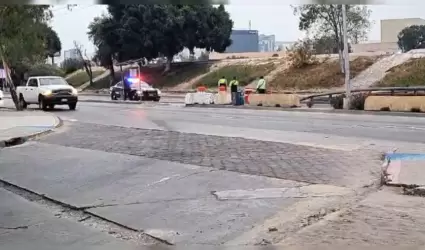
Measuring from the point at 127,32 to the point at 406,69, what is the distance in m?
29.4

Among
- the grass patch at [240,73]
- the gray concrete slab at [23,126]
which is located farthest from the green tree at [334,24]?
the gray concrete slab at [23,126]

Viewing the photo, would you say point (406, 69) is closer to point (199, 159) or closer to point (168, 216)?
point (199, 159)

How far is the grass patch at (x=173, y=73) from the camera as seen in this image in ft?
199

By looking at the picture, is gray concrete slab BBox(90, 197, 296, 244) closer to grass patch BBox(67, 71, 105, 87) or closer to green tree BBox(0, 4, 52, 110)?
green tree BBox(0, 4, 52, 110)

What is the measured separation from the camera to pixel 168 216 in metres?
7.31

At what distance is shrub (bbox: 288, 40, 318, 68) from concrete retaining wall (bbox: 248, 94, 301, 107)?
17.4m

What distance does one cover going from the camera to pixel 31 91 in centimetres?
3225

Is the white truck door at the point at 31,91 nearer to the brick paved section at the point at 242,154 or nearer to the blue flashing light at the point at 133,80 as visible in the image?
the blue flashing light at the point at 133,80

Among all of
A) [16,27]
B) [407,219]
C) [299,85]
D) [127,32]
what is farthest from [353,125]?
[127,32]

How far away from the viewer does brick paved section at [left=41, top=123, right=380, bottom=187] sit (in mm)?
9523

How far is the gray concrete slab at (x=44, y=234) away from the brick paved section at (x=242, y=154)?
345 centimetres

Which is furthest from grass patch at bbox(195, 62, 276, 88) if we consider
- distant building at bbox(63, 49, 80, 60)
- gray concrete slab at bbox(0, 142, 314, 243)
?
gray concrete slab at bbox(0, 142, 314, 243)

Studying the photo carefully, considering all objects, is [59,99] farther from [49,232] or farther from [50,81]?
[49,232]

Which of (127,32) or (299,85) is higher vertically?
(127,32)
